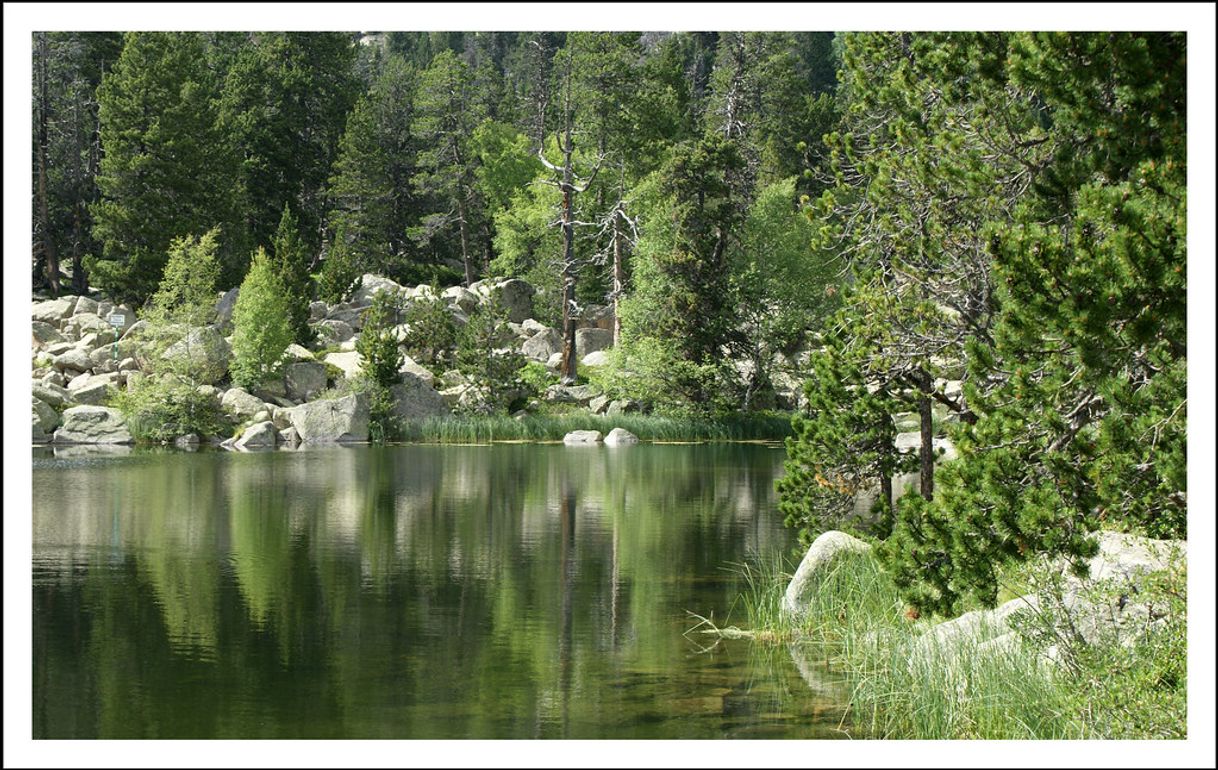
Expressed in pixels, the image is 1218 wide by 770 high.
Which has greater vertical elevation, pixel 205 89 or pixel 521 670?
pixel 205 89

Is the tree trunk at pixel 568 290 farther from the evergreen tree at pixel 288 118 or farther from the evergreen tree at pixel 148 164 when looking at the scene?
the evergreen tree at pixel 148 164

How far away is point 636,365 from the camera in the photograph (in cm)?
4291

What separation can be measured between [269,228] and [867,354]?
49.6 m

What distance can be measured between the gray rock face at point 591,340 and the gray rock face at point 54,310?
19656mm

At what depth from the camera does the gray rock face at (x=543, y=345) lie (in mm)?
50875

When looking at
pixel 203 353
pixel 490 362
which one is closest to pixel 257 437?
pixel 203 353

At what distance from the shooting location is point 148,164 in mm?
49688

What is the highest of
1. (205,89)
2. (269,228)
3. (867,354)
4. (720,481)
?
(205,89)

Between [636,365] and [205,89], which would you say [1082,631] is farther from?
[205,89]

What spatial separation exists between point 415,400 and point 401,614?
1171 inches

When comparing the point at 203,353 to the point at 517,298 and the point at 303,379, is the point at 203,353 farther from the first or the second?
the point at 517,298

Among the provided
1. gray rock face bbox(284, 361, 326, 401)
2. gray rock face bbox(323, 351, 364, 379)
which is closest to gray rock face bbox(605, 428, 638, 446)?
gray rock face bbox(323, 351, 364, 379)

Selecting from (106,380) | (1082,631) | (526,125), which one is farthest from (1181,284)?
(526,125)

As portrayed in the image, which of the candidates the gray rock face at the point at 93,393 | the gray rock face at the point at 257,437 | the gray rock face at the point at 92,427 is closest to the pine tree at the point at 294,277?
the gray rock face at the point at 93,393
